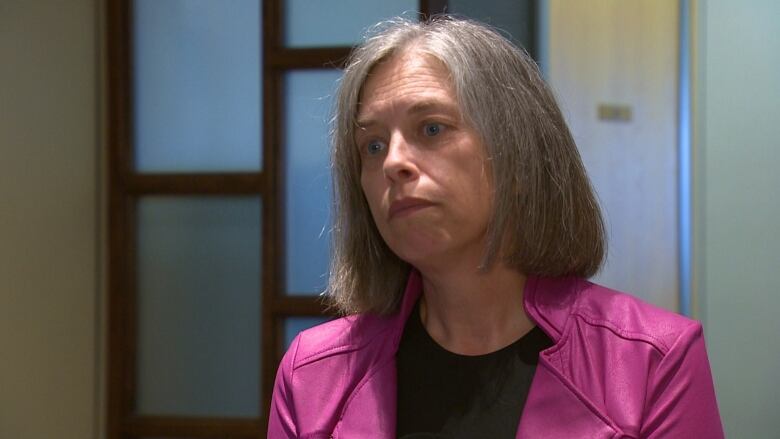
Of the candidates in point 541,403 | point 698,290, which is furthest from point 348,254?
point 698,290

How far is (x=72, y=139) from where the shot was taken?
8.52ft

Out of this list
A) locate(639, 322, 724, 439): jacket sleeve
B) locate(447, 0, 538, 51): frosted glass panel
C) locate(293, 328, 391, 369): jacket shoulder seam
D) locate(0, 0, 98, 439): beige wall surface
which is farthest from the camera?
locate(0, 0, 98, 439): beige wall surface

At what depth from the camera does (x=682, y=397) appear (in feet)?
3.71

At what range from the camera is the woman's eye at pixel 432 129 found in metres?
1.22

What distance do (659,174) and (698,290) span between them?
26cm

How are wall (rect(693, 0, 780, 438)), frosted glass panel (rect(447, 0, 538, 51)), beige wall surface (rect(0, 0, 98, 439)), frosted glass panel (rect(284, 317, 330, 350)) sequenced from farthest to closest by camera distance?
frosted glass panel (rect(284, 317, 330, 350)) < beige wall surface (rect(0, 0, 98, 439)) < frosted glass panel (rect(447, 0, 538, 51)) < wall (rect(693, 0, 780, 438))

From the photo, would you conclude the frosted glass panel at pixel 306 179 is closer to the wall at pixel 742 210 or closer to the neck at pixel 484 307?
the wall at pixel 742 210

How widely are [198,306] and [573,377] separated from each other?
163cm

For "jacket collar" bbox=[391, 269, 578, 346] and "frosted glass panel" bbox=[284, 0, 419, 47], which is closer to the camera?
"jacket collar" bbox=[391, 269, 578, 346]

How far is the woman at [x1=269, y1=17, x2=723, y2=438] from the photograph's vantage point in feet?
3.80

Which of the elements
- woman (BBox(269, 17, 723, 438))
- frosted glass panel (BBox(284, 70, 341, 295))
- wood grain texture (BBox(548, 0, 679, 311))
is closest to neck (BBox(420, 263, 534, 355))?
woman (BBox(269, 17, 723, 438))

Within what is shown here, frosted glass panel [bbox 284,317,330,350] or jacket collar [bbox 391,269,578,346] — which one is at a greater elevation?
jacket collar [bbox 391,269,578,346]

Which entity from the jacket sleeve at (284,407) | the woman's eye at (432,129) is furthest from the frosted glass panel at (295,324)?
the woman's eye at (432,129)

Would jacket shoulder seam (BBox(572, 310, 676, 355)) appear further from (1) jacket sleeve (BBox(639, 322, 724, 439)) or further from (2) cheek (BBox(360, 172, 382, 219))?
(2) cheek (BBox(360, 172, 382, 219))
